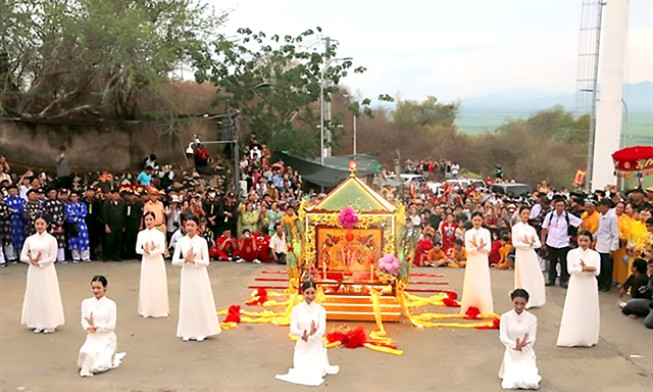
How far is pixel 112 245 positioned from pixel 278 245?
3388mm

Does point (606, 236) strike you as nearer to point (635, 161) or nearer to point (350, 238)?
point (350, 238)

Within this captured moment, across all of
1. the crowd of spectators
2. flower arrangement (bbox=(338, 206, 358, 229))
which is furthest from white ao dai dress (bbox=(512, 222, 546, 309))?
flower arrangement (bbox=(338, 206, 358, 229))

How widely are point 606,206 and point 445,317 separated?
3712 millimetres

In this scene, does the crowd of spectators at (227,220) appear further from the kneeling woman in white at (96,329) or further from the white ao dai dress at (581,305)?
the kneeling woman in white at (96,329)

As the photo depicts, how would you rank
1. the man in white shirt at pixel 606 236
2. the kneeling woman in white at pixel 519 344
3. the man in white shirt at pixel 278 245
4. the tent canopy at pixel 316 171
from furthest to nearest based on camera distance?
the tent canopy at pixel 316 171 → the man in white shirt at pixel 278 245 → the man in white shirt at pixel 606 236 → the kneeling woman in white at pixel 519 344

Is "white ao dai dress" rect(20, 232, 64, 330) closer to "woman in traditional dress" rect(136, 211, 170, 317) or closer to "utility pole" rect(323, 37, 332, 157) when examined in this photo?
"woman in traditional dress" rect(136, 211, 170, 317)

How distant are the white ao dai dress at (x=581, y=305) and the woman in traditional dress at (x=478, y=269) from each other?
5.10ft

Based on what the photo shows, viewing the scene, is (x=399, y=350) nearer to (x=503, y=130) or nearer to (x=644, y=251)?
(x=644, y=251)

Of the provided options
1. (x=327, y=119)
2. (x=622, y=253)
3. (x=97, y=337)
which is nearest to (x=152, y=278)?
(x=97, y=337)

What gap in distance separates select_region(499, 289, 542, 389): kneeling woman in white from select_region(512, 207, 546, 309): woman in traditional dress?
3.35 m

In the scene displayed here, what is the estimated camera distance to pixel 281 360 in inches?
323

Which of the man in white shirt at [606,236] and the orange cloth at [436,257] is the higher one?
the man in white shirt at [606,236]

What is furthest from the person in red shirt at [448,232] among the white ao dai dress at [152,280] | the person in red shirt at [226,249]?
the white ao dai dress at [152,280]

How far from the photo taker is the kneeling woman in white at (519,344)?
7.14 meters
